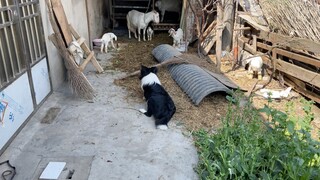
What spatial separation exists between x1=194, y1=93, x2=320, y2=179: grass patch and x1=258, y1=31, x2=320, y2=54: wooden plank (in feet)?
5.00

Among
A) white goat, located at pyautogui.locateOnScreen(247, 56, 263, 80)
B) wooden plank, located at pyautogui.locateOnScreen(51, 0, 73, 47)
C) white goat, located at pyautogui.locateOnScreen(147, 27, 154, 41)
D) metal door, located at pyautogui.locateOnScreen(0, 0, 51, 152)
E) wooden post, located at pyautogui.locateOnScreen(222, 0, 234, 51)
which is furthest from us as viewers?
white goat, located at pyautogui.locateOnScreen(147, 27, 154, 41)

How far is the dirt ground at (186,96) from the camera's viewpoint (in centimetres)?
362

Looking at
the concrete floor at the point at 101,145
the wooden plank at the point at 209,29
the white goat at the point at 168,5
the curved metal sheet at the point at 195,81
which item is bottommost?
the concrete floor at the point at 101,145

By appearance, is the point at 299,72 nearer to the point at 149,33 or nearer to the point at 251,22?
the point at 251,22

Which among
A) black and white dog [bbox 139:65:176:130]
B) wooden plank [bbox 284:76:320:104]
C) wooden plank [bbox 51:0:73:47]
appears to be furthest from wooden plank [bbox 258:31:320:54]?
wooden plank [bbox 51:0:73:47]

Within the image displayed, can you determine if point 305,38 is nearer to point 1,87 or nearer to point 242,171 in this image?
point 242,171

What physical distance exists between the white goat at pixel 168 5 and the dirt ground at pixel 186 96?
7.56 feet

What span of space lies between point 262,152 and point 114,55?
177 inches

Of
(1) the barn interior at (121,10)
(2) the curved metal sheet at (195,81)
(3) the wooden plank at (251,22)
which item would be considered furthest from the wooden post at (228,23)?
(1) the barn interior at (121,10)

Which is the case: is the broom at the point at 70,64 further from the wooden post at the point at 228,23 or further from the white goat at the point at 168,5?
the white goat at the point at 168,5

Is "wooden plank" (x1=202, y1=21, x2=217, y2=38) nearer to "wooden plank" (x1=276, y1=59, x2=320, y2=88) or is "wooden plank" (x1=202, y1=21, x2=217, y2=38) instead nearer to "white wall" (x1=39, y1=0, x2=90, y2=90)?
"wooden plank" (x1=276, y1=59, x2=320, y2=88)

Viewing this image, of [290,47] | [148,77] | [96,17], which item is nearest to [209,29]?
[290,47]

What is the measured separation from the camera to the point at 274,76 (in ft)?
16.5

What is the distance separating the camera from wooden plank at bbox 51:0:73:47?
402 centimetres
